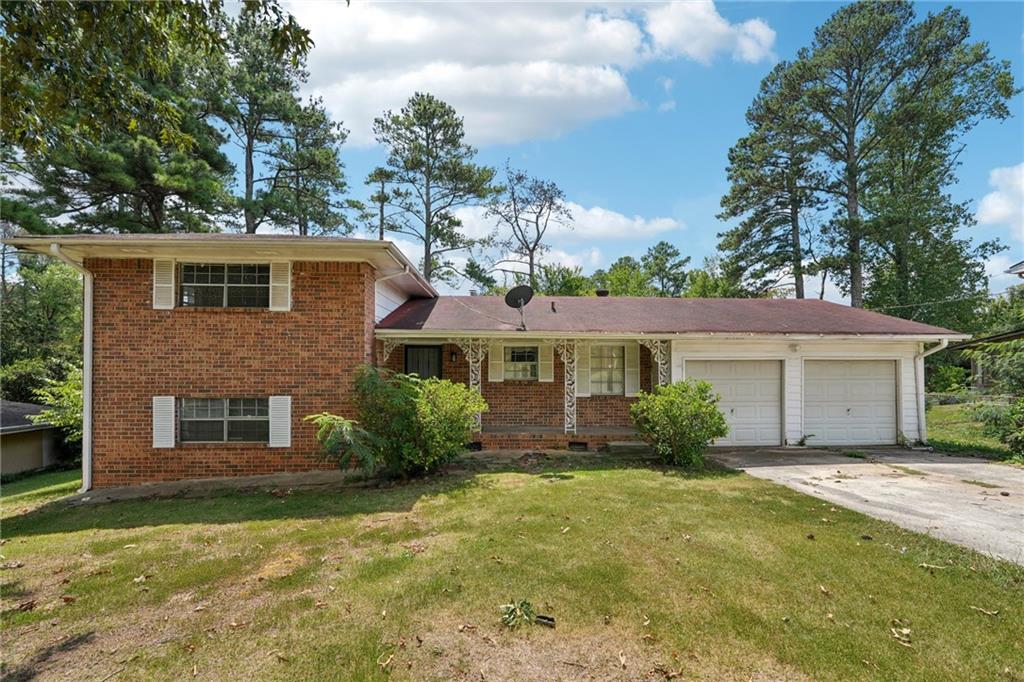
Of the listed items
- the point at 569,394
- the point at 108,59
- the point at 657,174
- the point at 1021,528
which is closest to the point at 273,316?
the point at 108,59

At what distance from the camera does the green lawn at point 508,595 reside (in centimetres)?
292

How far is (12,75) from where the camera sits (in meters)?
4.87

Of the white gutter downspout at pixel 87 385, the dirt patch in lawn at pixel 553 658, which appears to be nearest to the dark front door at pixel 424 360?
the white gutter downspout at pixel 87 385

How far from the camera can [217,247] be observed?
26.6 feet

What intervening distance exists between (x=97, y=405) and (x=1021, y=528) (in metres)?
13.7

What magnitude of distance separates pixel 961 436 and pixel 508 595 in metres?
15.3

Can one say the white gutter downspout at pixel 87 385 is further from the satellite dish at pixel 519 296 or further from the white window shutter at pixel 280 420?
the satellite dish at pixel 519 296

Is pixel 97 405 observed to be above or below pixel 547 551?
above

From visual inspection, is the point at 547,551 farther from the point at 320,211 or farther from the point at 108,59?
the point at 320,211

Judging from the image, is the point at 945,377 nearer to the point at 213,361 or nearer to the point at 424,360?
the point at 424,360

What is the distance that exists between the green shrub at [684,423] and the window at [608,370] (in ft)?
9.55

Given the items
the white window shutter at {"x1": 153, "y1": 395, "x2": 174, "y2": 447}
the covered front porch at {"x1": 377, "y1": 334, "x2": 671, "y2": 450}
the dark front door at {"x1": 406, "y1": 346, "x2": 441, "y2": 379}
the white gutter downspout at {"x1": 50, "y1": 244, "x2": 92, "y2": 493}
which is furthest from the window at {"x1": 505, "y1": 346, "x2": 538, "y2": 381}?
the white gutter downspout at {"x1": 50, "y1": 244, "x2": 92, "y2": 493}

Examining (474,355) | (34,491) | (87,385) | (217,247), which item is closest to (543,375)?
(474,355)

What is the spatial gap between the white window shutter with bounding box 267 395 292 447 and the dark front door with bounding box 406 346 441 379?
138 inches
